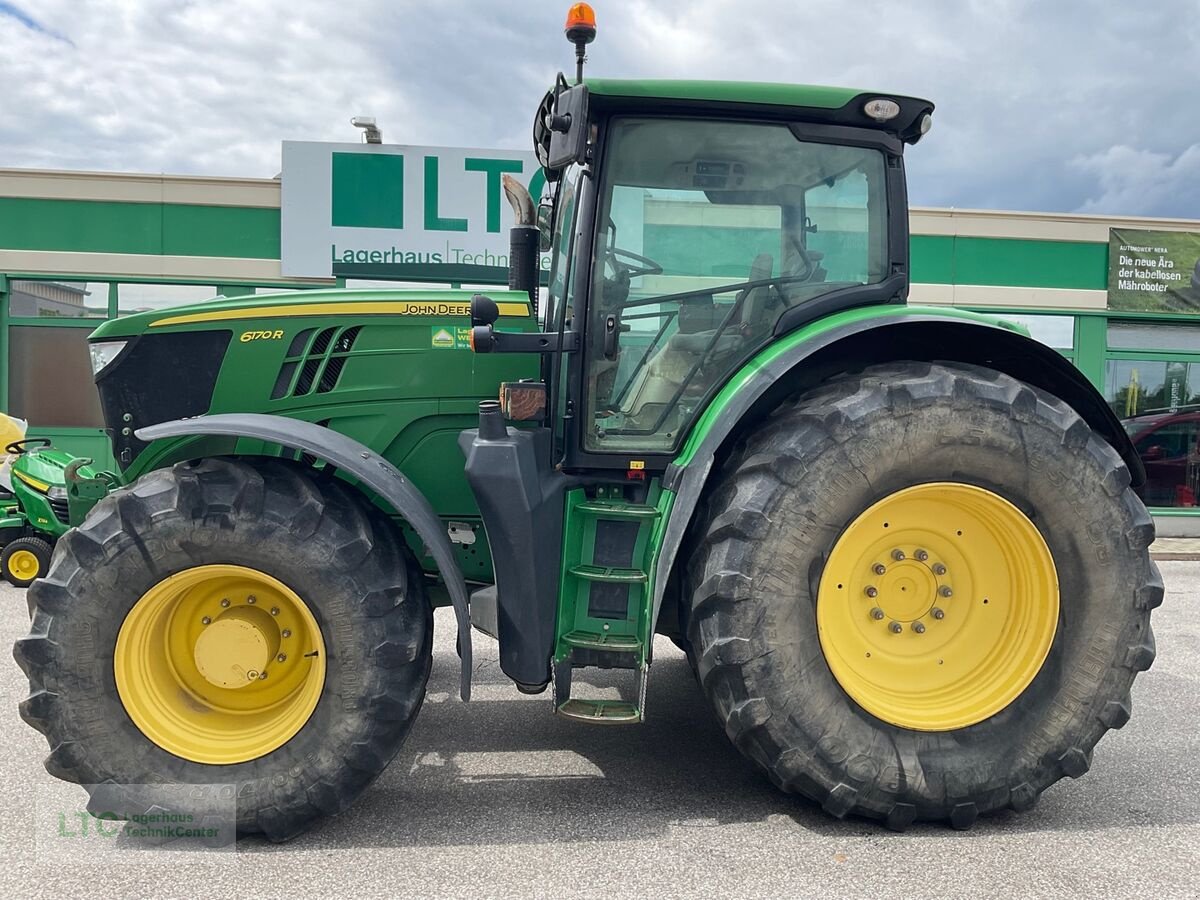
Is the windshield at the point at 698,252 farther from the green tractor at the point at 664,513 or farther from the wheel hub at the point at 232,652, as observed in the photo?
the wheel hub at the point at 232,652

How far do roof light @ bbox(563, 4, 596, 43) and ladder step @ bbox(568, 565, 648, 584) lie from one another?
5.65 ft

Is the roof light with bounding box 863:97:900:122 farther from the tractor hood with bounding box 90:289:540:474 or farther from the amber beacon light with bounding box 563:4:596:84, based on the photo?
the tractor hood with bounding box 90:289:540:474

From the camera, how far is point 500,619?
2828 millimetres

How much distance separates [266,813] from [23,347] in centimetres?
1047

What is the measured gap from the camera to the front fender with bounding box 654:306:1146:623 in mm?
2742

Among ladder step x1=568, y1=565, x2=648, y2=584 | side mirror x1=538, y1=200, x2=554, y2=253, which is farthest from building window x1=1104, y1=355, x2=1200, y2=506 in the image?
ladder step x1=568, y1=565, x2=648, y2=584

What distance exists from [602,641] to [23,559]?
6.11 m

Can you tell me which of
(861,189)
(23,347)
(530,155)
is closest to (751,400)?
(861,189)

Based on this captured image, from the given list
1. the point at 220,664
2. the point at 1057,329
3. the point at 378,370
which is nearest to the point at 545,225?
the point at 378,370

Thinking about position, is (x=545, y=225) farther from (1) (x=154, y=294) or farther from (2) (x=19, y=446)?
(1) (x=154, y=294)

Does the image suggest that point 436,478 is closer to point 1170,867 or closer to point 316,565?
point 316,565

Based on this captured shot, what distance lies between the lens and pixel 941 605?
115 inches

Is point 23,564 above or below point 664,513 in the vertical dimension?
below

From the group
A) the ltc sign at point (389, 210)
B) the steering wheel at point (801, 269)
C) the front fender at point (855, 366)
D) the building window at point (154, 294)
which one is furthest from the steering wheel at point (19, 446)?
the steering wheel at point (801, 269)
